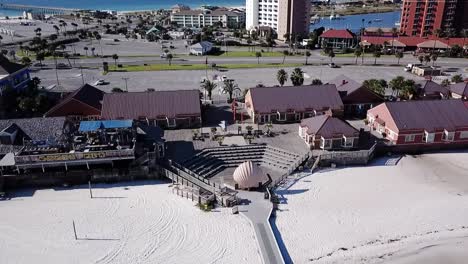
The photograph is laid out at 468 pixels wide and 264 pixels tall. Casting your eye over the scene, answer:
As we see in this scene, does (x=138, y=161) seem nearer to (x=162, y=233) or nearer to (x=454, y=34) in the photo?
(x=162, y=233)

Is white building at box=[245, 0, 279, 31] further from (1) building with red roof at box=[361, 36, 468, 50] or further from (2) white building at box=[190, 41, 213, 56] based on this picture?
(2) white building at box=[190, 41, 213, 56]

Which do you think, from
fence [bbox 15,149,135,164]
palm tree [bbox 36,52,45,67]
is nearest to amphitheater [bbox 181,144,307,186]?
fence [bbox 15,149,135,164]

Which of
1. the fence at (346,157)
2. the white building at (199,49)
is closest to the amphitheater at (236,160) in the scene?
the fence at (346,157)

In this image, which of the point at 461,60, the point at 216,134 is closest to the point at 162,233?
the point at 216,134

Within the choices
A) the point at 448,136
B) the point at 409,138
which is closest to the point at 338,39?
the point at 448,136

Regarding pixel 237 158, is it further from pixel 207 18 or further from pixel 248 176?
pixel 207 18

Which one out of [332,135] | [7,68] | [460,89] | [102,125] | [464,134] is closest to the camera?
[102,125]

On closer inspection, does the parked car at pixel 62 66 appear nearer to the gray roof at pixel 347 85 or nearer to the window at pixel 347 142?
the gray roof at pixel 347 85
